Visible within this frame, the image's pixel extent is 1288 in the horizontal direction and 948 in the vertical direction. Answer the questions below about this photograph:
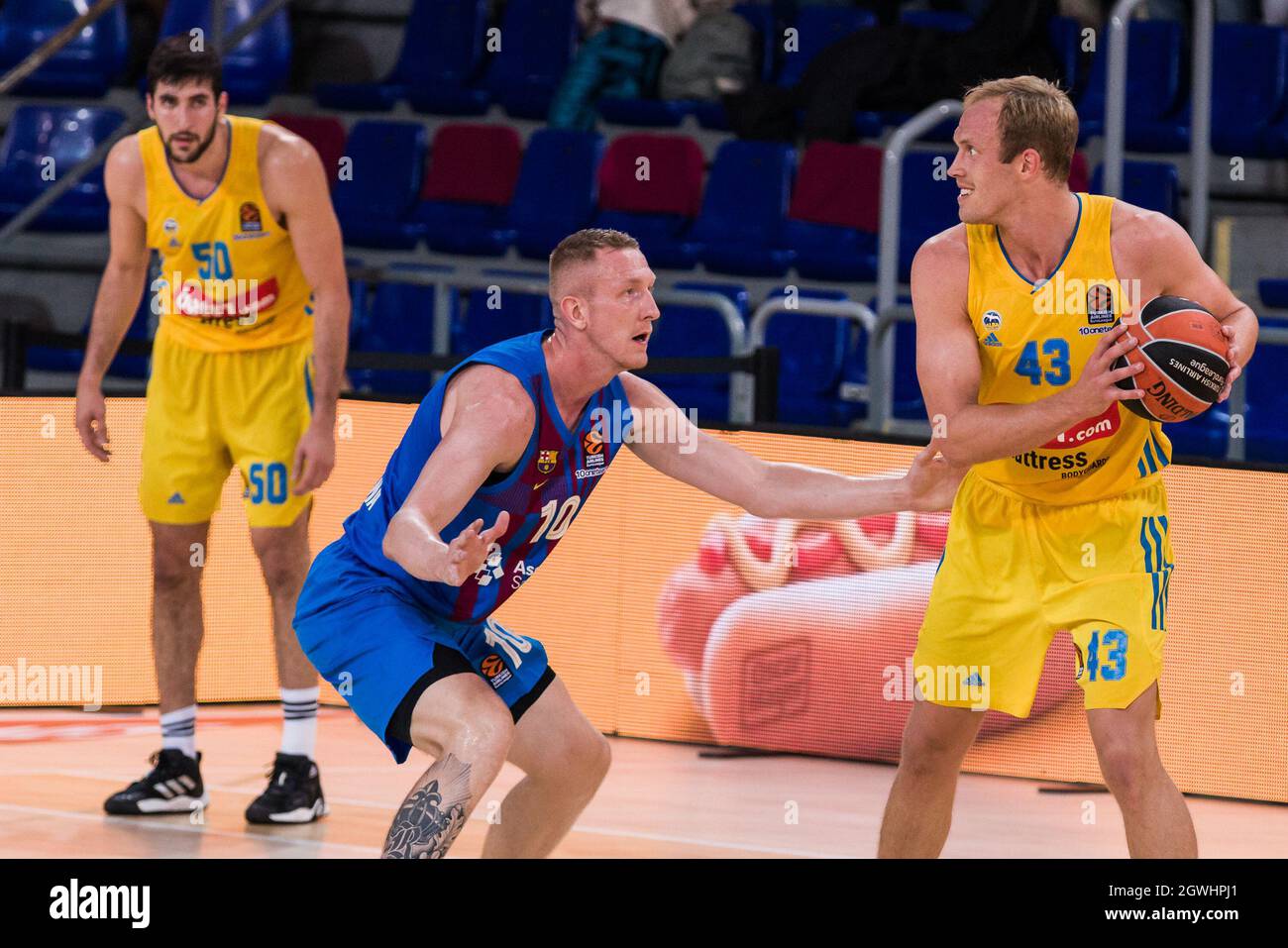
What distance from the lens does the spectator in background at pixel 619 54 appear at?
445 inches

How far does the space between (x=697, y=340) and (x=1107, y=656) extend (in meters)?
5.92

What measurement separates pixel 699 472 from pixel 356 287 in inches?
264

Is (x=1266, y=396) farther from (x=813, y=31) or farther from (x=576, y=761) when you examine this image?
(x=576, y=761)

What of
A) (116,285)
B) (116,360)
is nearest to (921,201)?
(116,360)

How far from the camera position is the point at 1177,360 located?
4.39 meters

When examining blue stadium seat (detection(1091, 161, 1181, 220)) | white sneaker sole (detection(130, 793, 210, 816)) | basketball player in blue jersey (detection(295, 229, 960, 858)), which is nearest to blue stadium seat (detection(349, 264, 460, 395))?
blue stadium seat (detection(1091, 161, 1181, 220))

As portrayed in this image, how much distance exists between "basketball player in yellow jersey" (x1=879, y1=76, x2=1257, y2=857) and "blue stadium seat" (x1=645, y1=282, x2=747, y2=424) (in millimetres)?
5190

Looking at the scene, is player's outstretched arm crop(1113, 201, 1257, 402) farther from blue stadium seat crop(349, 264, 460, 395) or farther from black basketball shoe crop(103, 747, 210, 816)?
blue stadium seat crop(349, 264, 460, 395)

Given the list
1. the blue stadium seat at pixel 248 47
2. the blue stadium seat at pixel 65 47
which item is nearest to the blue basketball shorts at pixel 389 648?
Answer: the blue stadium seat at pixel 248 47

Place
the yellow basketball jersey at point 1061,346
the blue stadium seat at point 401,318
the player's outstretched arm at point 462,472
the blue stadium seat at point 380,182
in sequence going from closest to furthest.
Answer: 1. the player's outstretched arm at point 462,472
2. the yellow basketball jersey at point 1061,346
3. the blue stadium seat at point 401,318
4. the blue stadium seat at point 380,182

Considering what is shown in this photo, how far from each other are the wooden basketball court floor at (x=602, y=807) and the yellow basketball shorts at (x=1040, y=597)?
1.49 meters

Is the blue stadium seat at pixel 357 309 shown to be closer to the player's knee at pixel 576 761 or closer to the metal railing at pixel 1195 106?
the metal railing at pixel 1195 106

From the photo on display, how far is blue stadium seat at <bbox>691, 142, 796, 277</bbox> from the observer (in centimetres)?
1058
